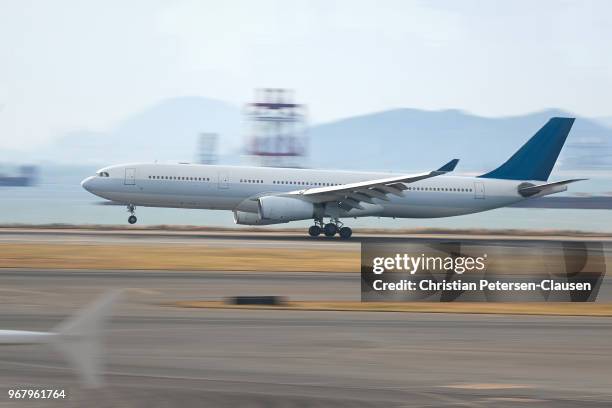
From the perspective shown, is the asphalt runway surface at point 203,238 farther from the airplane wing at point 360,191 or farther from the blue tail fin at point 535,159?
the blue tail fin at point 535,159

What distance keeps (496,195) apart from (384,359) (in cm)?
3814

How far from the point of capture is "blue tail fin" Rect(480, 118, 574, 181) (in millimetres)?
53344

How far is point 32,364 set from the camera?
14.3m

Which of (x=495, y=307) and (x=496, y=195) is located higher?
(x=496, y=195)

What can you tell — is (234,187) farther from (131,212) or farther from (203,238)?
(131,212)

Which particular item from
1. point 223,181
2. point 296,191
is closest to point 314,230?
point 296,191

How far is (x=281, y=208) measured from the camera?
4675 cm

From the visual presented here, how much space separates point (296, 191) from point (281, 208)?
2.32 m

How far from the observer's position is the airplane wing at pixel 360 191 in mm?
47469

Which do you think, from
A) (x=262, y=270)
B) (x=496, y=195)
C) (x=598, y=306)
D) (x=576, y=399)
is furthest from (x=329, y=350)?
(x=496, y=195)

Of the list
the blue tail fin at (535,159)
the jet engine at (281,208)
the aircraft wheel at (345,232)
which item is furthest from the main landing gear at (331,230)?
the blue tail fin at (535,159)

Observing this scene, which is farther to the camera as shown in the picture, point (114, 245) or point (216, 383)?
point (114, 245)

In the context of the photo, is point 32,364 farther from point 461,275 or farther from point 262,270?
point 262,270

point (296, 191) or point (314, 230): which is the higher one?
point (296, 191)
